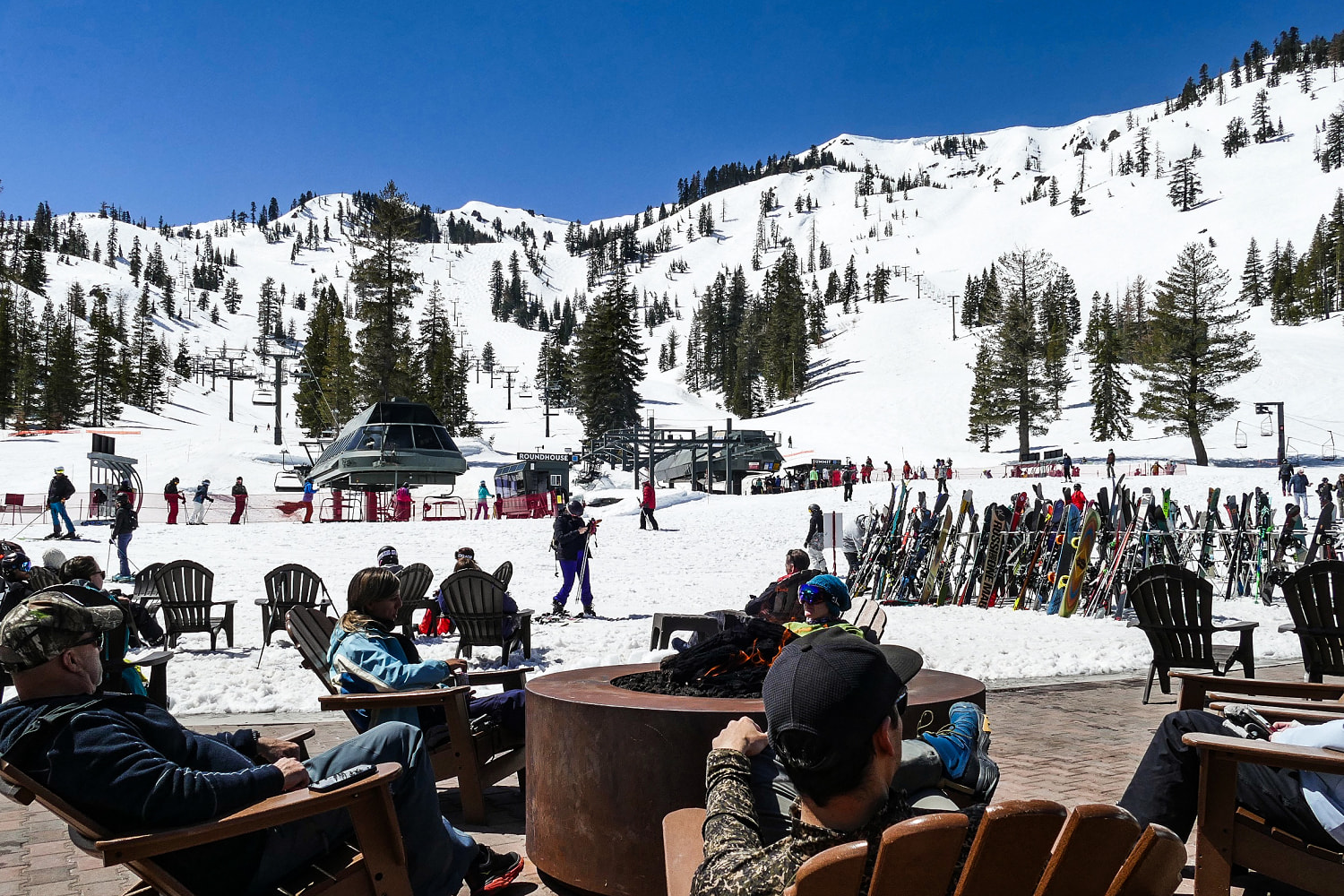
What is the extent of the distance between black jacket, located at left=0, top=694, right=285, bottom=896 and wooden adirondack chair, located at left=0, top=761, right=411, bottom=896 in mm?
36

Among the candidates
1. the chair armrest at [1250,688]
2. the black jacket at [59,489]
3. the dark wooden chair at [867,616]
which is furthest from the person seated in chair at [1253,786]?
the black jacket at [59,489]

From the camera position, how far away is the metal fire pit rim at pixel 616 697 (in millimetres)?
3244

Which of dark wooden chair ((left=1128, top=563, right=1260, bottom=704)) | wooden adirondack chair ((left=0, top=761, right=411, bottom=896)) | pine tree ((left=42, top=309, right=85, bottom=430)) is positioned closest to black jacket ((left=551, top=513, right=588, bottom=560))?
dark wooden chair ((left=1128, top=563, right=1260, bottom=704))

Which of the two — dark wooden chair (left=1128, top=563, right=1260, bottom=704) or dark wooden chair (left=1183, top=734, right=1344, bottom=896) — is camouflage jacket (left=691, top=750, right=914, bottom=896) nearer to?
dark wooden chair (left=1183, top=734, right=1344, bottom=896)

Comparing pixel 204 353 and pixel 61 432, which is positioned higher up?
pixel 204 353

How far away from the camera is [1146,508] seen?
42.6 ft

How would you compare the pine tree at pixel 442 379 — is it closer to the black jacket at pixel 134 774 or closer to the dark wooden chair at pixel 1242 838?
the black jacket at pixel 134 774

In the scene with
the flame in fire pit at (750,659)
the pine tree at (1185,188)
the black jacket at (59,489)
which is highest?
the pine tree at (1185,188)

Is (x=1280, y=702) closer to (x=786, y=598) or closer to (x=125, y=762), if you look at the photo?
(x=125, y=762)

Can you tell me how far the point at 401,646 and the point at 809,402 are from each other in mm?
85618

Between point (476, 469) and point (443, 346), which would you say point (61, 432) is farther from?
point (443, 346)

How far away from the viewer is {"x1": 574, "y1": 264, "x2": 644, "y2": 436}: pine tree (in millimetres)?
68812

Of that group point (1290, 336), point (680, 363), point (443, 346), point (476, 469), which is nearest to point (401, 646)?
point (476, 469)

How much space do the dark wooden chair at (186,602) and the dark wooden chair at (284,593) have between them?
386 millimetres
